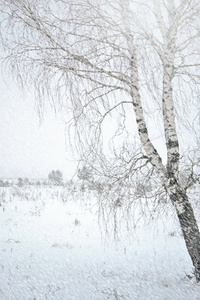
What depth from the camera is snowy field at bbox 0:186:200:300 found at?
2426mm

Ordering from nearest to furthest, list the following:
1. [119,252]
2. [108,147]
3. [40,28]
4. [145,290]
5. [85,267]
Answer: [40,28] < [145,290] < [108,147] < [85,267] < [119,252]

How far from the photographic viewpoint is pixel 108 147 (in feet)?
8.63

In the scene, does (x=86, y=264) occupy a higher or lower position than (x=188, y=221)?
lower

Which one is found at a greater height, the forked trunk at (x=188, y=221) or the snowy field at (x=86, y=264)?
the forked trunk at (x=188, y=221)

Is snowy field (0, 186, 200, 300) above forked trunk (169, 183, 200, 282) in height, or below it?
below

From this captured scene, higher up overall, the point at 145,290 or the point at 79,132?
the point at 79,132

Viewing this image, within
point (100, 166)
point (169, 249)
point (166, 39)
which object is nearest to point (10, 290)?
point (100, 166)

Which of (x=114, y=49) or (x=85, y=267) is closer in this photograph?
(x=114, y=49)

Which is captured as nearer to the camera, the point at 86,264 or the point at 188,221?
the point at 188,221

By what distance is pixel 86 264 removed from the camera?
11.0 ft

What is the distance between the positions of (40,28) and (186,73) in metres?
1.80

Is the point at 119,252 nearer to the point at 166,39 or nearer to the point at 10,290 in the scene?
the point at 10,290

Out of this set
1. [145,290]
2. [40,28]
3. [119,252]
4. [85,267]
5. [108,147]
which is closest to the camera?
[40,28]

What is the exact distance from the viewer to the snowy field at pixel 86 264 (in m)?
2.43
